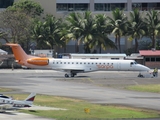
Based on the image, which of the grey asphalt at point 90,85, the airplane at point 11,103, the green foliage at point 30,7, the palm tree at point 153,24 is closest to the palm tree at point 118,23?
the palm tree at point 153,24

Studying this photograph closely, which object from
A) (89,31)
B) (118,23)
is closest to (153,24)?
(118,23)

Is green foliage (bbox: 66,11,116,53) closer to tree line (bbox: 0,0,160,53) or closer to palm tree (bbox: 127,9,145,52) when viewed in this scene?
tree line (bbox: 0,0,160,53)

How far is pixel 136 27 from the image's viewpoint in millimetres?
122375

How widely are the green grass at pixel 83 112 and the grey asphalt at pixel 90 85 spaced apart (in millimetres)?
2724

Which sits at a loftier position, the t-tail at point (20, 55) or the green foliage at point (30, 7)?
the green foliage at point (30, 7)

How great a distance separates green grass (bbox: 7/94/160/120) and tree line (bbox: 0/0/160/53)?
Answer: 5969 centimetres

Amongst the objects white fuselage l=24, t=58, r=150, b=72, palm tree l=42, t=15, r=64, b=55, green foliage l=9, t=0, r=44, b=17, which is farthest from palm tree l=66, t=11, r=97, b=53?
white fuselage l=24, t=58, r=150, b=72

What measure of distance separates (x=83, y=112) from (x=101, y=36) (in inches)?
2684

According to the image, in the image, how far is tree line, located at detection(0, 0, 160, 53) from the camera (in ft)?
396

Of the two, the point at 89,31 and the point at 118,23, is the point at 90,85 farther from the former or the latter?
the point at 118,23

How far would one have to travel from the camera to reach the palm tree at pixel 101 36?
119938 mm

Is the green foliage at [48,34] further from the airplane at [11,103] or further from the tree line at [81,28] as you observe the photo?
the airplane at [11,103]

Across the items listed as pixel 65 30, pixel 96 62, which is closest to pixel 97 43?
pixel 65 30

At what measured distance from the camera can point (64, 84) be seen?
7988cm
